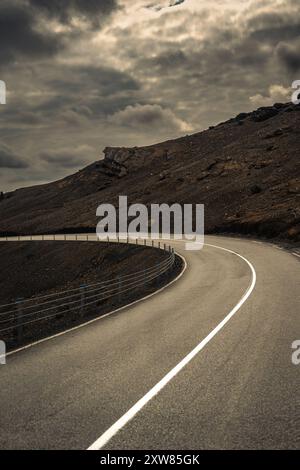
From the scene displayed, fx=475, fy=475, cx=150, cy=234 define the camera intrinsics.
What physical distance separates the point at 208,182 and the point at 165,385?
287 feet

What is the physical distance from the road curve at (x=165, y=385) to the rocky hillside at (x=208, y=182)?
32873mm

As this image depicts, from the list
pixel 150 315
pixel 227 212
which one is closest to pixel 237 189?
pixel 227 212

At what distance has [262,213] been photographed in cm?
5706

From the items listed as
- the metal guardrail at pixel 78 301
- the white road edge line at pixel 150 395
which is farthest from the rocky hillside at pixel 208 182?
the white road edge line at pixel 150 395

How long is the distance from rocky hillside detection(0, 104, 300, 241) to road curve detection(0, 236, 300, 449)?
32.9m

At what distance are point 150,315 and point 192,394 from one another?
791 centimetres

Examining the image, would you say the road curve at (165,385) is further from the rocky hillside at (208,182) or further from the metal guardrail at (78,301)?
the rocky hillside at (208,182)

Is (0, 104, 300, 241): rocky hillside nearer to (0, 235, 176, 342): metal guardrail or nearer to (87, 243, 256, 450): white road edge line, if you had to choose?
(0, 235, 176, 342): metal guardrail

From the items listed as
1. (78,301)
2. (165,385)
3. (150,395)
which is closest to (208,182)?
(78,301)

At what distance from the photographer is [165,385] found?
7746 millimetres

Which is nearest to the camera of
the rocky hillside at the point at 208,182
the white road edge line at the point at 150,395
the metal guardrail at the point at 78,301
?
the white road edge line at the point at 150,395

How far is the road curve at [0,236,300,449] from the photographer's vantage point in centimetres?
579

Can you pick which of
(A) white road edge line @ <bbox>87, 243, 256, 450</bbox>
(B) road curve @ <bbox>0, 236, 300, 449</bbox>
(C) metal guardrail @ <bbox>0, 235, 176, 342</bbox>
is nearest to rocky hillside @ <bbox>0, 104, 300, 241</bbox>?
(C) metal guardrail @ <bbox>0, 235, 176, 342</bbox>

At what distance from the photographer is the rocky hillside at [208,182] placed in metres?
64.4
